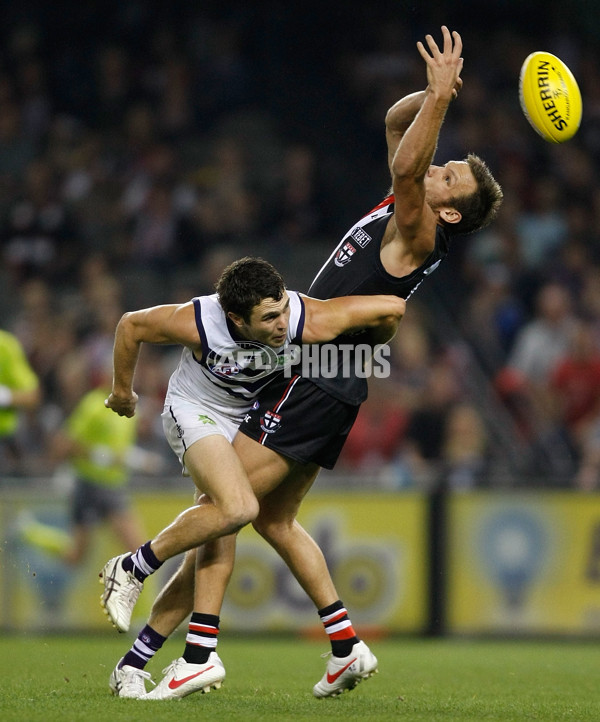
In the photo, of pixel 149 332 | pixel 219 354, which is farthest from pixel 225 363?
pixel 149 332

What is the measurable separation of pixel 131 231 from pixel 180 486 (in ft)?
14.6

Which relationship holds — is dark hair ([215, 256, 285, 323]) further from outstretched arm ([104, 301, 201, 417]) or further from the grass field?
the grass field

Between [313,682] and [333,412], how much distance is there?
1.72 meters

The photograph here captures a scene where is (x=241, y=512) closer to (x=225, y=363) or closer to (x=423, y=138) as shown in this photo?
(x=225, y=363)

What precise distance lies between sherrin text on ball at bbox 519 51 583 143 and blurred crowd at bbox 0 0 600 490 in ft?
14.5

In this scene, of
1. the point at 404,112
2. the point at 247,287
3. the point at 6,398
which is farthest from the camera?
the point at 6,398

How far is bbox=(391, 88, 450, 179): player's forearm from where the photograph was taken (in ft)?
16.8

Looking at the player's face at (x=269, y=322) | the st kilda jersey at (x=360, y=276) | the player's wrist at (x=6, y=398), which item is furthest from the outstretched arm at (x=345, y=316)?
the player's wrist at (x=6, y=398)

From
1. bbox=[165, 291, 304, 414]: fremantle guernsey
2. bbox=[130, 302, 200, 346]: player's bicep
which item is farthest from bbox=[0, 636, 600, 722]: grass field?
bbox=[130, 302, 200, 346]: player's bicep

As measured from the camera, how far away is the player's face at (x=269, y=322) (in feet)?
16.5

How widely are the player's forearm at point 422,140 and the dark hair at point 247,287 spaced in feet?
2.34

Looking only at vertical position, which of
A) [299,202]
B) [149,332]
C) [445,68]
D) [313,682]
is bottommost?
[313,682]

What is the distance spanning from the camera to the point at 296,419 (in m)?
5.44

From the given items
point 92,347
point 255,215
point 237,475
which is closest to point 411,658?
point 237,475
